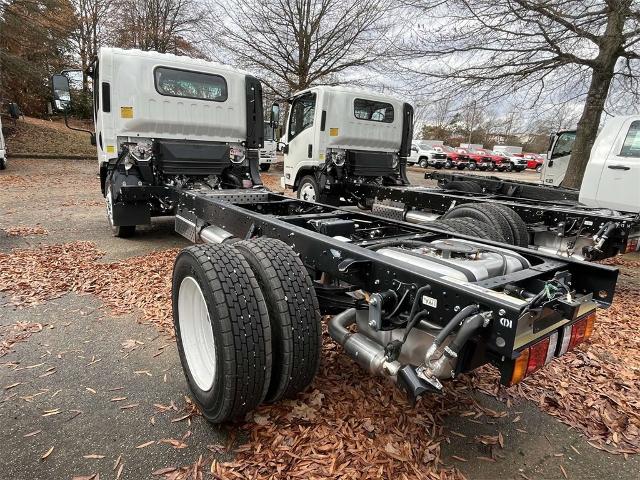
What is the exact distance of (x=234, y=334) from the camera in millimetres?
2020

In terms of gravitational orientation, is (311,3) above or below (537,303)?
above

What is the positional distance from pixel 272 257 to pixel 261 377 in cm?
62

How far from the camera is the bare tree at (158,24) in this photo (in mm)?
21438

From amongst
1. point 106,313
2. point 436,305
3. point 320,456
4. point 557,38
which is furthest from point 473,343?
point 557,38

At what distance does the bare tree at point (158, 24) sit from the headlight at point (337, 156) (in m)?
16.4

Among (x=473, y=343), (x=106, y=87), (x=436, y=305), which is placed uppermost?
(x=106, y=87)

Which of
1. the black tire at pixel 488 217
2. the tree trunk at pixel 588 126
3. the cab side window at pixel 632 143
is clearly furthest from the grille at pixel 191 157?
the tree trunk at pixel 588 126

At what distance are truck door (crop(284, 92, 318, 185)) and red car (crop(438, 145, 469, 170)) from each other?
25.4m

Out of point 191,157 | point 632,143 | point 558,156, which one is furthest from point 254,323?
point 558,156

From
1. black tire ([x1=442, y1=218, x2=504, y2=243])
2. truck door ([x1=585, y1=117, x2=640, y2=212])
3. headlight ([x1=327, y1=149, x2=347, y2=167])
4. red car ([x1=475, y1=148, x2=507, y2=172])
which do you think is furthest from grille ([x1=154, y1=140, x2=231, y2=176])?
red car ([x1=475, y1=148, x2=507, y2=172])

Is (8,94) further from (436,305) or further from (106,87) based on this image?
(436,305)

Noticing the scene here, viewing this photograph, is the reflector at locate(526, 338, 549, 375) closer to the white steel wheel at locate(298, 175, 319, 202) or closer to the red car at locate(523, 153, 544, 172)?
the white steel wheel at locate(298, 175, 319, 202)

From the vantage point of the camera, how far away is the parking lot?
6.73 ft

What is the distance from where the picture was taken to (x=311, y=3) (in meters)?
17.4
